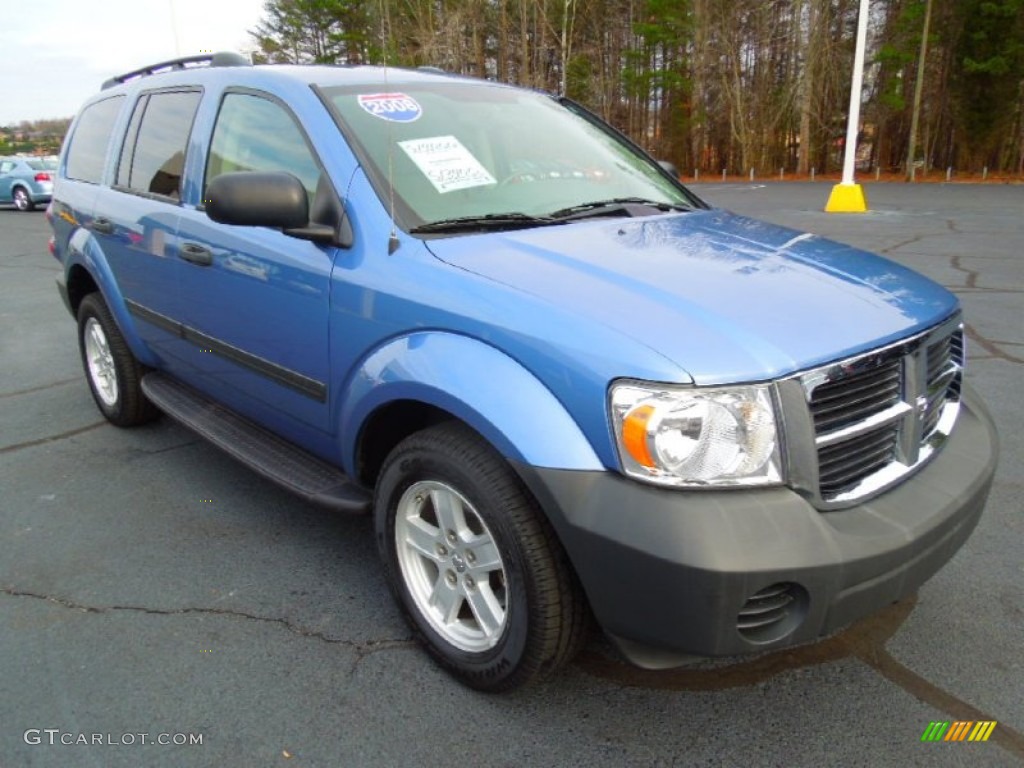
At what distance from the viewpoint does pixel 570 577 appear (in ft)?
6.57

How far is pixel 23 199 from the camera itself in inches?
836

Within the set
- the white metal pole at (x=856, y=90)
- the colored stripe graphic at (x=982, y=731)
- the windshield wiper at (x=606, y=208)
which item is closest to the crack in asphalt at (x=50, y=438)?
the windshield wiper at (x=606, y=208)

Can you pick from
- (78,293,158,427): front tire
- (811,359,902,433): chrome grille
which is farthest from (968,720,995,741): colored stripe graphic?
(78,293,158,427): front tire

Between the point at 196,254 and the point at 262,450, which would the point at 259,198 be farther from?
the point at 262,450

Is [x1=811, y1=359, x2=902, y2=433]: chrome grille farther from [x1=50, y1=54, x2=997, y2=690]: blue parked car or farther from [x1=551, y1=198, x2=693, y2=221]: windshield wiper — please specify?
[x1=551, y1=198, x2=693, y2=221]: windshield wiper

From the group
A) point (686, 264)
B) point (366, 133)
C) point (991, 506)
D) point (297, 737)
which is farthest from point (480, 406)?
point (991, 506)

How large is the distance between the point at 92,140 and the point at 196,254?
2.04 metres

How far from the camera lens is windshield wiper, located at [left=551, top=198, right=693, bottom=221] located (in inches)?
108

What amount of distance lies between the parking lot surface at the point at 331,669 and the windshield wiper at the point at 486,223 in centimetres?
109

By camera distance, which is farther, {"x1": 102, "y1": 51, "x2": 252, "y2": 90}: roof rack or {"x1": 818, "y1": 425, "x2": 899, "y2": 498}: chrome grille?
{"x1": 102, "y1": 51, "x2": 252, "y2": 90}: roof rack

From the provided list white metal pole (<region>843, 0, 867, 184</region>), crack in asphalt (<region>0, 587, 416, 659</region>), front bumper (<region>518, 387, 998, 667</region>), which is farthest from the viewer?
white metal pole (<region>843, 0, 867, 184</region>)

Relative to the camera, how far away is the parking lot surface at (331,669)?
2086 mm

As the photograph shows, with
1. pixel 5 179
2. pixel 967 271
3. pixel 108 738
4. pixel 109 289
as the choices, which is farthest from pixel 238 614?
pixel 5 179

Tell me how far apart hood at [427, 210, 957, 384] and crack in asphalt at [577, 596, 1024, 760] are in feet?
3.42
